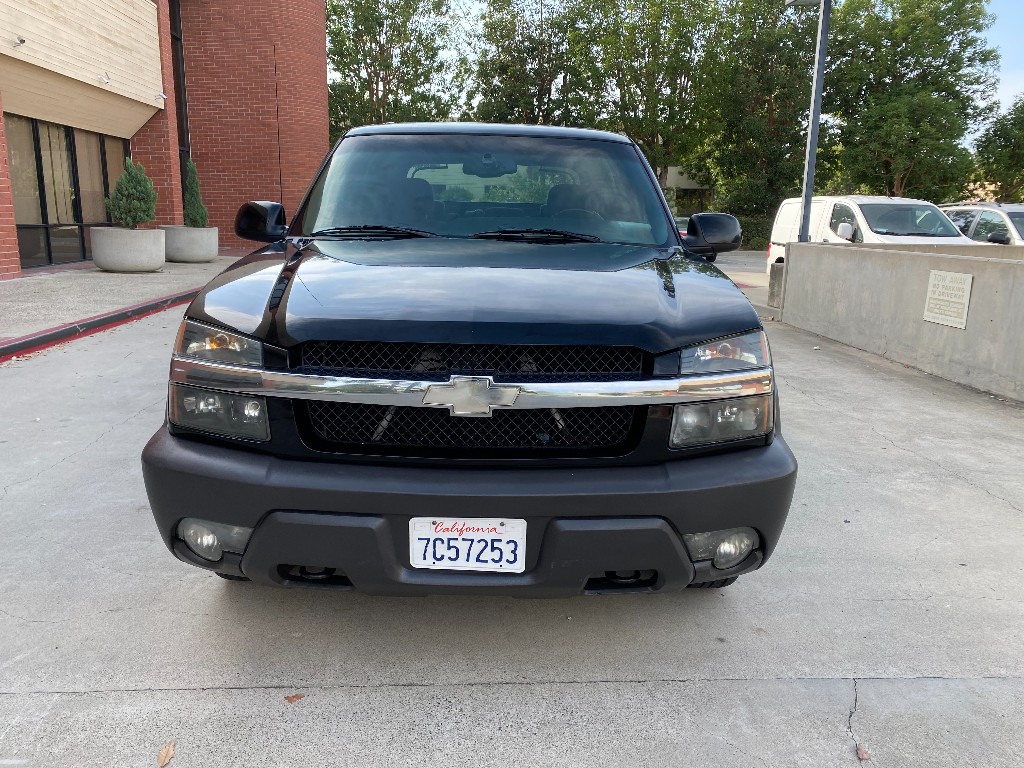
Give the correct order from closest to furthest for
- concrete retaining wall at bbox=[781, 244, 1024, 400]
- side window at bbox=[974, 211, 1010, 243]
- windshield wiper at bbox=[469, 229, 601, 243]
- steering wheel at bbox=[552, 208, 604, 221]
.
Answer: windshield wiper at bbox=[469, 229, 601, 243] < steering wheel at bbox=[552, 208, 604, 221] < concrete retaining wall at bbox=[781, 244, 1024, 400] < side window at bbox=[974, 211, 1010, 243]

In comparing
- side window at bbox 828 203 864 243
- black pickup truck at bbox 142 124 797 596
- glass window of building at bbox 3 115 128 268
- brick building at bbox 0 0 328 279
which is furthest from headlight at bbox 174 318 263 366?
glass window of building at bbox 3 115 128 268

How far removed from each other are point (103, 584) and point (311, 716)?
48.8 inches

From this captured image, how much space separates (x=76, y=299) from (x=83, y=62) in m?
Result: 6.36

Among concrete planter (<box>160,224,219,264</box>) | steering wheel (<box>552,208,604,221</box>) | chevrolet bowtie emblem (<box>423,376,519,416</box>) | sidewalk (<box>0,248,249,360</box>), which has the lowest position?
sidewalk (<box>0,248,249,360</box>)

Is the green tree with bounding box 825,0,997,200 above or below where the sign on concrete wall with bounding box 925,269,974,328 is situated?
above

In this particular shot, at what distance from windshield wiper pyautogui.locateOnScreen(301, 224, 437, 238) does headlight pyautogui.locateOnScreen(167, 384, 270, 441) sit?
3.53ft

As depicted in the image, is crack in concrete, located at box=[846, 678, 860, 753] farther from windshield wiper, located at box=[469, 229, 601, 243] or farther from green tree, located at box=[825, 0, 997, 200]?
green tree, located at box=[825, 0, 997, 200]

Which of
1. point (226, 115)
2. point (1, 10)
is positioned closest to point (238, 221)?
point (1, 10)

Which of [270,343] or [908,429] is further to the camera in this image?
[908,429]

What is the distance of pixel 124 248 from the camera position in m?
14.2

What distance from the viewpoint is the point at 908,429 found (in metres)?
5.41

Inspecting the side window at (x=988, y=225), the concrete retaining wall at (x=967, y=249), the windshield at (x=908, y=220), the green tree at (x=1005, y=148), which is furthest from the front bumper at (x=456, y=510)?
the green tree at (x=1005, y=148)

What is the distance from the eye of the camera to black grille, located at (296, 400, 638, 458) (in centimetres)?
218

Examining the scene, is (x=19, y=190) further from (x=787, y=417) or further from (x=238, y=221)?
(x=787, y=417)
